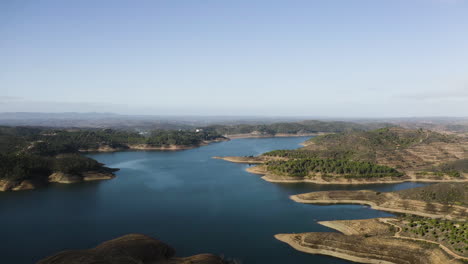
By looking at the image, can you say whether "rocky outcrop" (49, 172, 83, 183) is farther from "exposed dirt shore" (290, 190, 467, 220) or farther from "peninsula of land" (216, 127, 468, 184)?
"exposed dirt shore" (290, 190, 467, 220)

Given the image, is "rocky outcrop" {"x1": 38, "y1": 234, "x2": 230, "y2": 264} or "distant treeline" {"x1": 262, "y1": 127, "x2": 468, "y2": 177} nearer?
"rocky outcrop" {"x1": 38, "y1": 234, "x2": 230, "y2": 264}

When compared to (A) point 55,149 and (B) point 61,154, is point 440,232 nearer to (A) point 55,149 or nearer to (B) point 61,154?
(B) point 61,154

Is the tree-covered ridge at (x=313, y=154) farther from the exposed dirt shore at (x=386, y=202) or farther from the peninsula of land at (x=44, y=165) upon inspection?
the peninsula of land at (x=44, y=165)

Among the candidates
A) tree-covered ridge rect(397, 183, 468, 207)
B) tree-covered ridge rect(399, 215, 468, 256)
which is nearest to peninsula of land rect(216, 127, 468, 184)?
tree-covered ridge rect(397, 183, 468, 207)

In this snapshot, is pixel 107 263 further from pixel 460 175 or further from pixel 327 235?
pixel 460 175

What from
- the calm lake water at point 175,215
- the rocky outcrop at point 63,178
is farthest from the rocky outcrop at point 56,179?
the calm lake water at point 175,215

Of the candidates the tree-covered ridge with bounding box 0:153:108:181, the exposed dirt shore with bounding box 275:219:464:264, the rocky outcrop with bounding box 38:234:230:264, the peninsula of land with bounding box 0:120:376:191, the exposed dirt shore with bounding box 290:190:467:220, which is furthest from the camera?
the peninsula of land with bounding box 0:120:376:191
